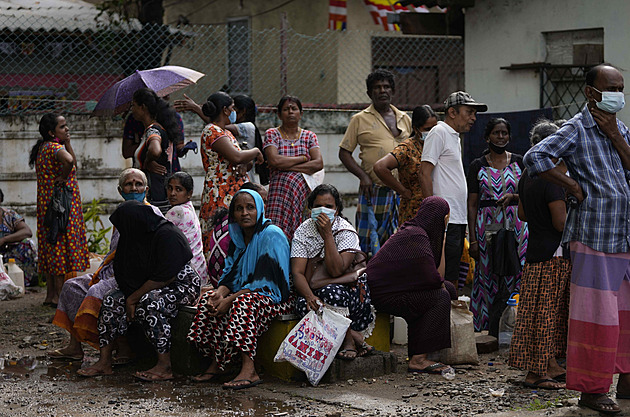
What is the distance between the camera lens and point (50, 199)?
9320 mm

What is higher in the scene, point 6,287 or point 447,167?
point 447,167

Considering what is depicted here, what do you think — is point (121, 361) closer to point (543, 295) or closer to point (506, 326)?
point (506, 326)

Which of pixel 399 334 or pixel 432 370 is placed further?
pixel 399 334

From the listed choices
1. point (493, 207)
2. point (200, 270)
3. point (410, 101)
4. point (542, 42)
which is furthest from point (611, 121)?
point (410, 101)

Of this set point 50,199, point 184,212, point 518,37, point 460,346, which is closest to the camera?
point 460,346

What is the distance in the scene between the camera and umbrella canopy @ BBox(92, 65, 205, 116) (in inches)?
348

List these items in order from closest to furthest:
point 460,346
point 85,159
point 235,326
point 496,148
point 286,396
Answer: point 286,396, point 235,326, point 460,346, point 496,148, point 85,159

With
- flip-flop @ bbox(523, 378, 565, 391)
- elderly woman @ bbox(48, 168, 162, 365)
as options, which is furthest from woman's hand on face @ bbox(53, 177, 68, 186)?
flip-flop @ bbox(523, 378, 565, 391)

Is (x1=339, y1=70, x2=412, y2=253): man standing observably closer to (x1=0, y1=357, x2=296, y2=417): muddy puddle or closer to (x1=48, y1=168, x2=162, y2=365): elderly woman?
(x1=48, y1=168, x2=162, y2=365): elderly woman

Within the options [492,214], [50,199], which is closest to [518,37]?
[492,214]

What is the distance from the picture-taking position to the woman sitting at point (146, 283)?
667 centimetres

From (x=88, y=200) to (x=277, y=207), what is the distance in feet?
13.4

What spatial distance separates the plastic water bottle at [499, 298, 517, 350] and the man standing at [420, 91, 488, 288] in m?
0.66

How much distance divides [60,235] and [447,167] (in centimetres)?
421
